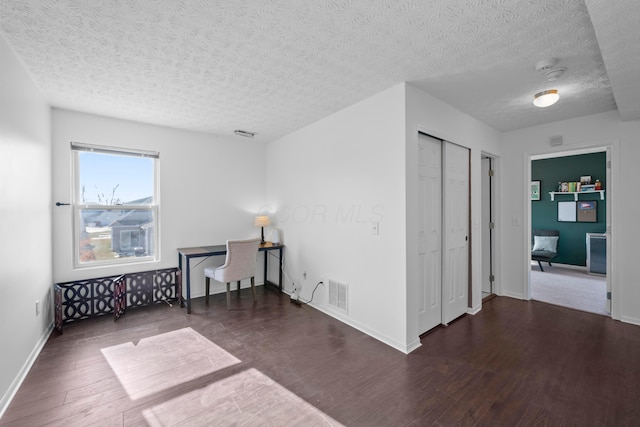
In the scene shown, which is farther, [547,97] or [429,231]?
[429,231]

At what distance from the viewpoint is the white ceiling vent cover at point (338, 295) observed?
3.15m

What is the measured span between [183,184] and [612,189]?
5.42 meters

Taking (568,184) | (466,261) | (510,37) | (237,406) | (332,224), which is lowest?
(237,406)

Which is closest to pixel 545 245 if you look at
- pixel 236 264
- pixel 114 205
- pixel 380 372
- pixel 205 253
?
pixel 380 372

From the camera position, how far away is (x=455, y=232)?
10.5 feet

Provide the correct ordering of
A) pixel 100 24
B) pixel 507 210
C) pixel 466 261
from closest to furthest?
pixel 100 24 → pixel 466 261 → pixel 507 210

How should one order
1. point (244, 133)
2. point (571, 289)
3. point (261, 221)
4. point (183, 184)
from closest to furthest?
point (183, 184) → point (244, 133) → point (571, 289) → point (261, 221)

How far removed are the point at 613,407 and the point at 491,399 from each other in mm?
742

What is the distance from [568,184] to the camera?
5.77 metres

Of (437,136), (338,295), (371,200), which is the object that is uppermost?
(437,136)

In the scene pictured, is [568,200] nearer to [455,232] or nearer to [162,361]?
[455,232]

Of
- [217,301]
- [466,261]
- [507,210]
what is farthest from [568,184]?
[217,301]

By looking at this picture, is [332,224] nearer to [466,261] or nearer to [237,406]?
[466,261]

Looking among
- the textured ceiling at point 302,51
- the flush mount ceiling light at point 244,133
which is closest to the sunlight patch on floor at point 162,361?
the textured ceiling at point 302,51
